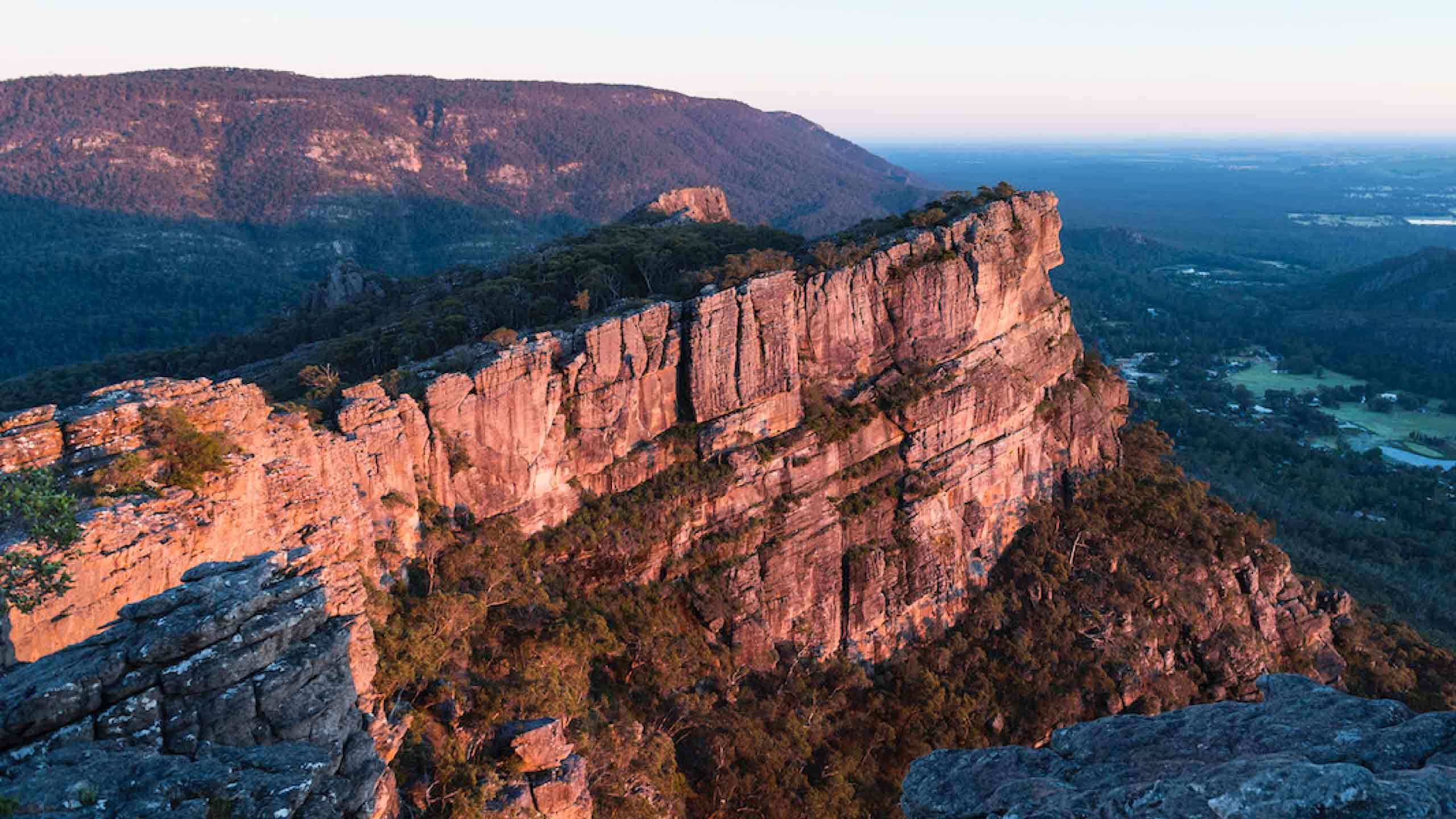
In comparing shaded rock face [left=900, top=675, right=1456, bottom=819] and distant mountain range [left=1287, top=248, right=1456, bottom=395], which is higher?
shaded rock face [left=900, top=675, right=1456, bottom=819]

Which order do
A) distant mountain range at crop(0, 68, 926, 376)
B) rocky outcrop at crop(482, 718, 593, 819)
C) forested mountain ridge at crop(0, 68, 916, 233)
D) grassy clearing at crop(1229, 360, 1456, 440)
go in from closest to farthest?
1. rocky outcrop at crop(482, 718, 593, 819)
2. distant mountain range at crop(0, 68, 926, 376)
3. grassy clearing at crop(1229, 360, 1456, 440)
4. forested mountain ridge at crop(0, 68, 916, 233)

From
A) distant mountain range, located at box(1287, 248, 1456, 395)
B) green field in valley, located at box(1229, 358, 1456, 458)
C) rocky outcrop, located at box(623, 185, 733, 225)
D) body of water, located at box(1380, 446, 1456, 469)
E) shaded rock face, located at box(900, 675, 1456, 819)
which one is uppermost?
rocky outcrop, located at box(623, 185, 733, 225)

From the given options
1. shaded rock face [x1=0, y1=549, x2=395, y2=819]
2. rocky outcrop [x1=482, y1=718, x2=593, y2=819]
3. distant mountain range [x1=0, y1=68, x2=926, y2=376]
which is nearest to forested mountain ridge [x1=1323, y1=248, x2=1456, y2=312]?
distant mountain range [x1=0, y1=68, x2=926, y2=376]

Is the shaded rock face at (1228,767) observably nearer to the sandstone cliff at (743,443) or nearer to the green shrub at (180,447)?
the sandstone cliff at (743,443)

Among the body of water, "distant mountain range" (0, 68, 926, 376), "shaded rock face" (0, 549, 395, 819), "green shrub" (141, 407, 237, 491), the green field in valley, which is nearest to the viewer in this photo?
"shaded rock face" (0, 549, 395, 819)

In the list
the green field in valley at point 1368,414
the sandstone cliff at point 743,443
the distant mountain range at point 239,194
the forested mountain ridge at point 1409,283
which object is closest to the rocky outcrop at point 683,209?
the sandstone cliff at point 743,443

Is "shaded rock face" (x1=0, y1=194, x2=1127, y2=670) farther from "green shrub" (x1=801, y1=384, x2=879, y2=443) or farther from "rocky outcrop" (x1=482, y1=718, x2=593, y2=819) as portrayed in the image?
"rocky outcrop" (x1=482, y1=718, x2=593, y2=819)

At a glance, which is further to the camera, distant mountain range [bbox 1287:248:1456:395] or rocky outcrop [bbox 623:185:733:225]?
distant mountain range [bbox 1287:248:1456:395]
